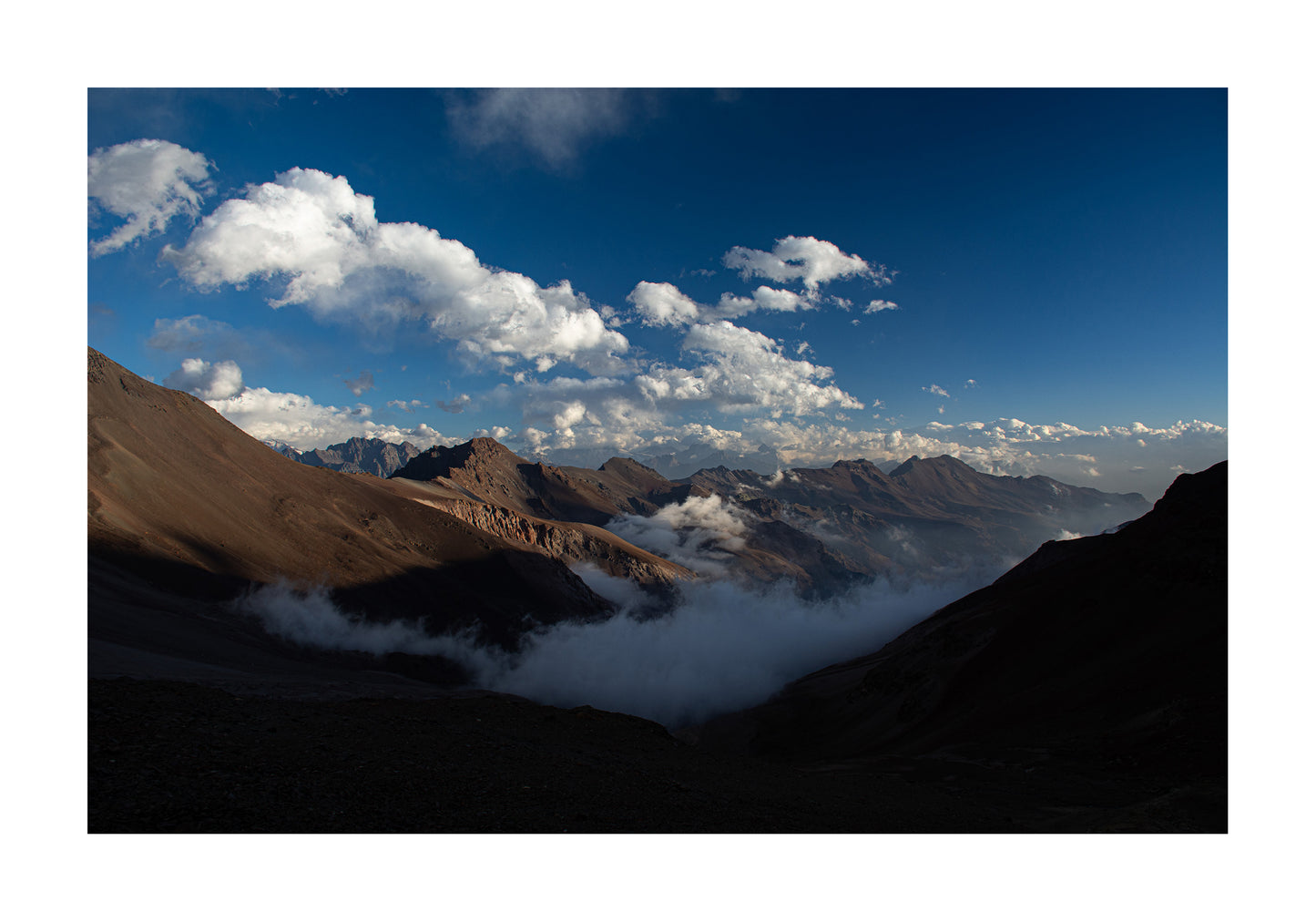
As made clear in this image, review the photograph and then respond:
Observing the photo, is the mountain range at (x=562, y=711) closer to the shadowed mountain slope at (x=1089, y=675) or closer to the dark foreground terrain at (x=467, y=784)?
the dark foreground terrain at (x=467, y=784)

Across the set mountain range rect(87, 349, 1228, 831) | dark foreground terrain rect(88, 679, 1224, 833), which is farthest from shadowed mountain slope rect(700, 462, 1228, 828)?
dark foreground terrain rect(88, 679, 1224, 833)

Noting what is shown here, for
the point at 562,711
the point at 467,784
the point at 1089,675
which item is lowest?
the point at 1089,675

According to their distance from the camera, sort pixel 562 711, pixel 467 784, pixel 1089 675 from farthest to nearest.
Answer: pixel 1089 675
pixel 562 711
pixel 467 784

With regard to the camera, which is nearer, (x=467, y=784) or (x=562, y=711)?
(x=467, y=784)

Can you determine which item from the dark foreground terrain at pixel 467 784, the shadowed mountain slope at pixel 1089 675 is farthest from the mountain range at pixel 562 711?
the shadowed mountain slope at pixel 1089 675

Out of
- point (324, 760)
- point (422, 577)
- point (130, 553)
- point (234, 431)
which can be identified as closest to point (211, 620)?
point (130, 553)

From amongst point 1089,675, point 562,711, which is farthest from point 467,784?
point 1089,675

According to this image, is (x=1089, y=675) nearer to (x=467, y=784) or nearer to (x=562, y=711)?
(x=562, y=711)

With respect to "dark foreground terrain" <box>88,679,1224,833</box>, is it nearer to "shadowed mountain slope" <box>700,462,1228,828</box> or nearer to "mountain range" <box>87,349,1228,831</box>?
"mountain range" <box>87,349,1228,831</box>

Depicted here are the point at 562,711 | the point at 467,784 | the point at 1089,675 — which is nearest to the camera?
the point at 467,784

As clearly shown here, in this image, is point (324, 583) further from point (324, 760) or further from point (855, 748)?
point (324, 760)
